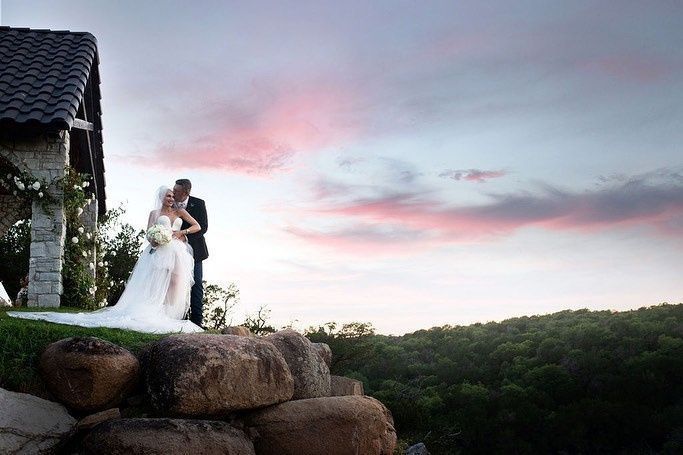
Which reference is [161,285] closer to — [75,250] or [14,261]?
[75,250]

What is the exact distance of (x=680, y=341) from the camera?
101 ft

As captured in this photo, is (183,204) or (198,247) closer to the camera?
(183,204)

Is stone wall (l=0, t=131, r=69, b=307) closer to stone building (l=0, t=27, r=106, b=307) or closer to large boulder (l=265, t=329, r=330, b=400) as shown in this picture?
stone building (l=0, t=27, r=106, b=307)

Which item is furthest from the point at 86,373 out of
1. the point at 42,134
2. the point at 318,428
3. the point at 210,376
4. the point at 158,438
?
the point at 42,134

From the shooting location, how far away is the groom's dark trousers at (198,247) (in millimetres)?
12414

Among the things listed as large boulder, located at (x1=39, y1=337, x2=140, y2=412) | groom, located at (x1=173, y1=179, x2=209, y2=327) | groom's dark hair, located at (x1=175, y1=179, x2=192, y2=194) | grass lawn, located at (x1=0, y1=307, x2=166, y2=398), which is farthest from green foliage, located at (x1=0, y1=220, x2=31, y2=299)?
large boulder, located at (x1=39, y1=337, x2=140, y2=412)

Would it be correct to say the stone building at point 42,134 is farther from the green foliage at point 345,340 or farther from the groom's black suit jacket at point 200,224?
the green foliage at point 345,340

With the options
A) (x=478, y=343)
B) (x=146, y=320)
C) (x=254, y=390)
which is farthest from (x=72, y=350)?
(x=478, y=343)

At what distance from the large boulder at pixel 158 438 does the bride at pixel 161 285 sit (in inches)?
123

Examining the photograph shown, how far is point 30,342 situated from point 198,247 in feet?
13.2

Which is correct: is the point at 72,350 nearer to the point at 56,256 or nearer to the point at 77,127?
the point at 56,256

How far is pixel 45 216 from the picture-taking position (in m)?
14.5

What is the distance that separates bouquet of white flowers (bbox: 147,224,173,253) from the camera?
38.0ft

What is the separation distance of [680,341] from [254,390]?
89.8ft
